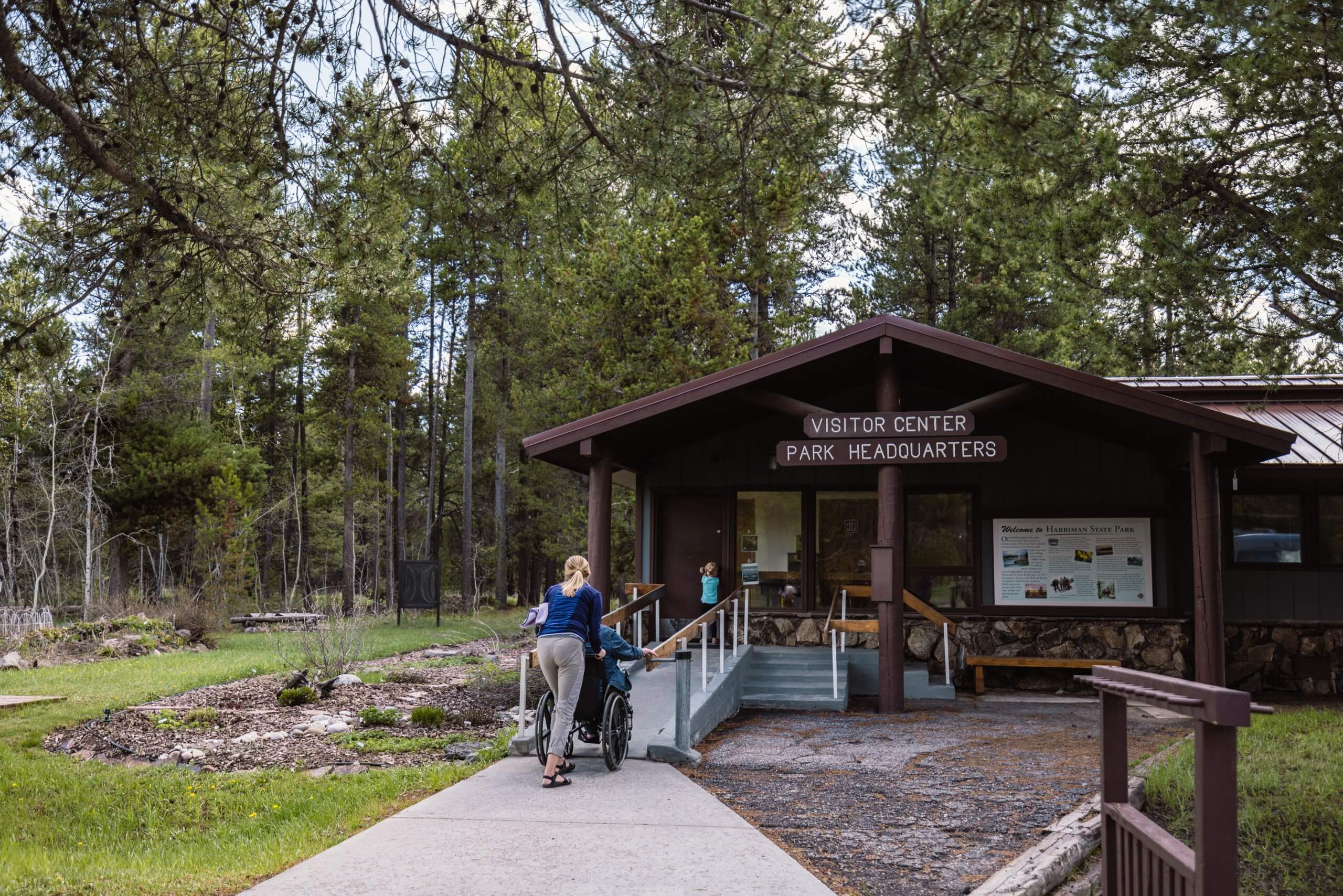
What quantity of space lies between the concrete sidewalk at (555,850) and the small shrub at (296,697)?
5.46 meters

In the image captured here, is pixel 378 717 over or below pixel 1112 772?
Result: below

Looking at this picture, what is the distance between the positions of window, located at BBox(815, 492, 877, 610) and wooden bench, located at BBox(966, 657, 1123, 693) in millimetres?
1676

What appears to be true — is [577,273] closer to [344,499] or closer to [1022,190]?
[344,499]

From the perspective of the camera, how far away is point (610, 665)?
8.27 metres

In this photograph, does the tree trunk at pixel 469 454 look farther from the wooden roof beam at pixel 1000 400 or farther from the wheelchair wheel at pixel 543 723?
the wheelchair wheel at pixel 543 723

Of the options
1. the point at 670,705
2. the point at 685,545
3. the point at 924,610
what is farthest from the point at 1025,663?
the point at 670,705

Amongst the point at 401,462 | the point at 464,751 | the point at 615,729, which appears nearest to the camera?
the point at 615,729

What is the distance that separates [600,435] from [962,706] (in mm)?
5259

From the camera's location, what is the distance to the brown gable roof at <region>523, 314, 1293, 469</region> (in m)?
11.5

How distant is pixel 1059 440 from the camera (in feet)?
47.6

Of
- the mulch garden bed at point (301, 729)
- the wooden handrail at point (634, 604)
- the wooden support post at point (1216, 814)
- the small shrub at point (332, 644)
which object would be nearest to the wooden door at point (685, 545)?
the wooden handrail at point (634, 604)

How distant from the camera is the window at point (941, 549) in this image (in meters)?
14.7

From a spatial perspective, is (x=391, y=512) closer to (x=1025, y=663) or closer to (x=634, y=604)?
(x=634, y=604)

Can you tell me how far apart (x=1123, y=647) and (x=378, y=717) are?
363 inches
